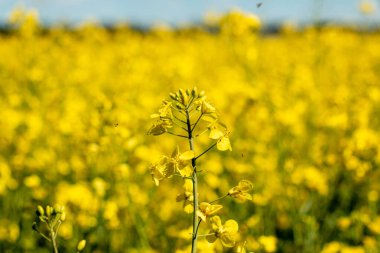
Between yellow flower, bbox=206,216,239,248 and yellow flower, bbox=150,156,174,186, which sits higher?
Result: yellow flower, bbox=150,156,174,186

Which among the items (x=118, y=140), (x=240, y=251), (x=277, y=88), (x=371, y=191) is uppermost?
(x=277, y=88)

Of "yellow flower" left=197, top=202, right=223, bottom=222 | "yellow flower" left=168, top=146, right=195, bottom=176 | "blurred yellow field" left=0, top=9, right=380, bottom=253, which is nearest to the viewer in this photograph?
"yellow flower" left=168, top=146, right=195, bottom=176

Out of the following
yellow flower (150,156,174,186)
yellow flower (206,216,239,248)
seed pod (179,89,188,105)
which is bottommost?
yellow flower (206,216,239,248)

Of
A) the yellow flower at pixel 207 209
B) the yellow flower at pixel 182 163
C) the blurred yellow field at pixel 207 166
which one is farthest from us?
the blurred yellow field at pixel 207 166

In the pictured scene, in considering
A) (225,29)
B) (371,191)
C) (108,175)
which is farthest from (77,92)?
(371,191)

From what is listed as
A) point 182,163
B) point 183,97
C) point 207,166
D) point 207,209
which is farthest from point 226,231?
point 207,166

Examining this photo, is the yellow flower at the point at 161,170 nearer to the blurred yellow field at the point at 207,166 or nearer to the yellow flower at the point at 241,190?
the yellow flower at the point at 241,190

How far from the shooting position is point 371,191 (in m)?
3.02

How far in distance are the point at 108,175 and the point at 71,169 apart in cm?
62

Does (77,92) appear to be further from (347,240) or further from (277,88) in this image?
(347,240)

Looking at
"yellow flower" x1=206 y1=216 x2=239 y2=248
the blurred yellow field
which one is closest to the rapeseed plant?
"yellow flower" x1=206 y1=216 x2=239 y2=248

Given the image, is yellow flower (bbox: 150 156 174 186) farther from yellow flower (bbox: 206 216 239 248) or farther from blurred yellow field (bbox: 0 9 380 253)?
blurred yellow field (bbox: 0 9 380 253)

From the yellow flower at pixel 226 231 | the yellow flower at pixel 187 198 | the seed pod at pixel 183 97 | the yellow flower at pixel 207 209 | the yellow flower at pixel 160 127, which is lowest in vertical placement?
the yellow flower at pixel 226 231

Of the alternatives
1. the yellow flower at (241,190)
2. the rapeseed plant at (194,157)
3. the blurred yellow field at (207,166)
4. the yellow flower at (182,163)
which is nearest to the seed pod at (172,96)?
the rapeseed plant at (194,157)
